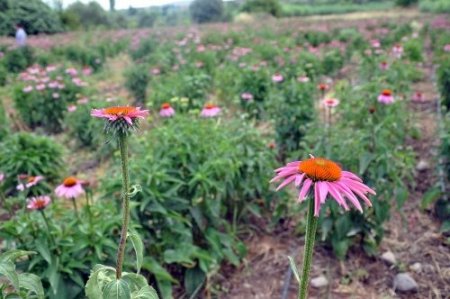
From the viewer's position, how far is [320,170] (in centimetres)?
103

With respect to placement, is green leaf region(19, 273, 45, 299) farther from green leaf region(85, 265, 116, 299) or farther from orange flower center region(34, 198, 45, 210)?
orange flower center region(34, 198, 45, 210)

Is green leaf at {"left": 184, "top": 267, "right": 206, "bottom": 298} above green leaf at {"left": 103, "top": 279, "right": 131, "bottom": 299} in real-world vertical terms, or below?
below

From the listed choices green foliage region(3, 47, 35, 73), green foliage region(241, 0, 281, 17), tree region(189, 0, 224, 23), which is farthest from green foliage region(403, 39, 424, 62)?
tree region(189, 0, 224, 23)

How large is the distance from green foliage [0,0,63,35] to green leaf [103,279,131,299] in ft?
66.6

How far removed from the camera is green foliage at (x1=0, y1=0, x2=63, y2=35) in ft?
63.0

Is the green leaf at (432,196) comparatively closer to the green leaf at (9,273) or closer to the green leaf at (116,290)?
the green leaf at (116,290)

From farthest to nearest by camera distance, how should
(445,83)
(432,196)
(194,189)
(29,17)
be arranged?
(29,17)
(445,83)
(432,196)
(194,189)

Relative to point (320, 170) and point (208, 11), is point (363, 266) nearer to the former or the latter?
A: point (320, 170)

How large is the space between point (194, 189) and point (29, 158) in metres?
1.85

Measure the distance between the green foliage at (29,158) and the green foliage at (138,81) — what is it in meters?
2.83


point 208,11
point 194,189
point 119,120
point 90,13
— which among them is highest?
point 208,11

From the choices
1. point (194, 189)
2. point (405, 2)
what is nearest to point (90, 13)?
point (405, 2)

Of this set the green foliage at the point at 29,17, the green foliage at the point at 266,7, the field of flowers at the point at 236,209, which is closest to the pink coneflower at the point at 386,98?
the field of flowers at the point at 236,209

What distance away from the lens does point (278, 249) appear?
120 inches
